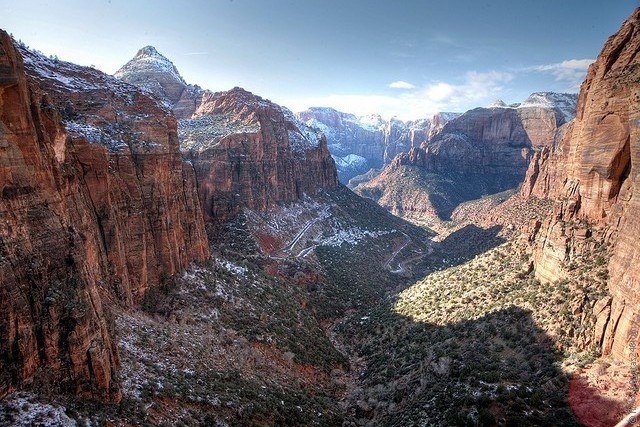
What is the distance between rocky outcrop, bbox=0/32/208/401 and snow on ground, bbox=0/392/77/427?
21.0 inches

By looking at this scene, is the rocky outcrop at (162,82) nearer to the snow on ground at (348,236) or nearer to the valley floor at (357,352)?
the snow on ground at (348,236)

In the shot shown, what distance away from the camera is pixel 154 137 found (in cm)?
3912

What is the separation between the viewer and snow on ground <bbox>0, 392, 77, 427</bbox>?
47.9 ft

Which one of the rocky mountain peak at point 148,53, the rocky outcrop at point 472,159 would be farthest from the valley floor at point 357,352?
the rocky outcrop at point 472,159

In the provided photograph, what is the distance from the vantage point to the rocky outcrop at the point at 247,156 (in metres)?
71.8

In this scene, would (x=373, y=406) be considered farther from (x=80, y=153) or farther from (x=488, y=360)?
(x=80, y=153)

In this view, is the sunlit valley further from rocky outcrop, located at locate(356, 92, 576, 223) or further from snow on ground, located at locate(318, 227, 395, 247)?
rocky outcrop, located at locate(356, 92, 576, 223)

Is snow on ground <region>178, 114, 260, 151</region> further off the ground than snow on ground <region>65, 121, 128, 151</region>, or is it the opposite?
snow on ground <region>178, 114, 260, 151</region>

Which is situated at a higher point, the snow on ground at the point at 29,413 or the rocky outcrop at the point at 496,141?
the rocky outcrop at the point at 496,141

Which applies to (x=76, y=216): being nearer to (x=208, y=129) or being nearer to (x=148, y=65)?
(x=208, y=129)

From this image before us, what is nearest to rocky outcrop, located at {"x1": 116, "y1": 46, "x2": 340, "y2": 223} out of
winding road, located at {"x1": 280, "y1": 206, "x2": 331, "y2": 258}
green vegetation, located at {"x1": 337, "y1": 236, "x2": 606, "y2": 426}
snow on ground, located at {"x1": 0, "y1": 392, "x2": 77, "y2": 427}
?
winding road, located at {"x1": 280, "y1": 206, "x2": 331, "y2": 258}

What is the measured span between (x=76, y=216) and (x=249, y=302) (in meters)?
23.1

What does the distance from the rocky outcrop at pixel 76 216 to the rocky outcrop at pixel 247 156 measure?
2902cm

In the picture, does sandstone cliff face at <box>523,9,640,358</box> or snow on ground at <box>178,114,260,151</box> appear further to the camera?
snow on ground at <box>178,114,260,151</box>
